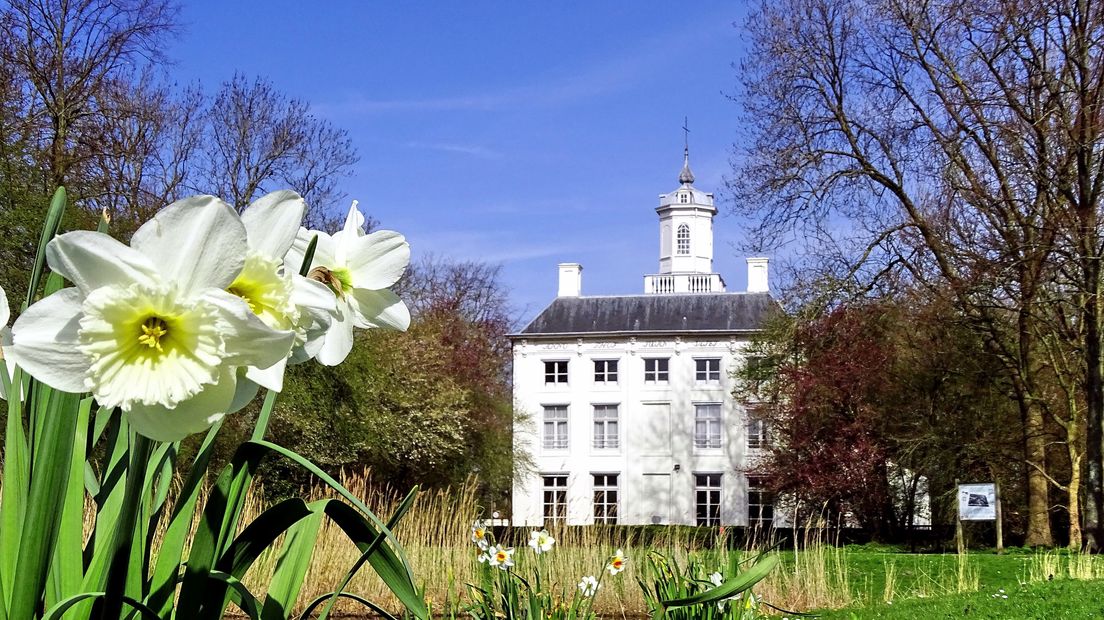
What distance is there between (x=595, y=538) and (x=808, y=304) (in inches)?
443

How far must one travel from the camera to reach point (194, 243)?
1011mm

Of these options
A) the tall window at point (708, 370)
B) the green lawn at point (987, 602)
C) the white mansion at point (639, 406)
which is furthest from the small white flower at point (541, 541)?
the tall window at point (708, 370)

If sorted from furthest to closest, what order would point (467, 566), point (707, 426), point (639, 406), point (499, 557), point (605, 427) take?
1. point (605, 427)
2. point (639, 406)
3. point (707, 426)
4. point (467, 566)
5. point (499, 557)

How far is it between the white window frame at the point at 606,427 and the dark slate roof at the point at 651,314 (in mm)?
2750

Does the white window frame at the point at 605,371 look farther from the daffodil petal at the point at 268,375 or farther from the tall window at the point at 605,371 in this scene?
the daffodil petal at the point at 268,375

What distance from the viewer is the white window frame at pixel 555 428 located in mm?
37844

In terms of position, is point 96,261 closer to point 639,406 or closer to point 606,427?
point 639,406

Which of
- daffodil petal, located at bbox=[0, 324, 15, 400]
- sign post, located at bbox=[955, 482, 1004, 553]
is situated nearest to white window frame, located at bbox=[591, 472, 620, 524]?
Result: sign post, located at bbox=[955, 482, 1004, 553]

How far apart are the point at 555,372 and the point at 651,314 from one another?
4.02 m

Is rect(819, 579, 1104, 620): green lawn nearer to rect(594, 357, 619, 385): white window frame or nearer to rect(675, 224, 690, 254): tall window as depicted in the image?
rect(594, 357, 619, 385): white window frame

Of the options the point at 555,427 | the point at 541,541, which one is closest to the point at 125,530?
the point at 541,541

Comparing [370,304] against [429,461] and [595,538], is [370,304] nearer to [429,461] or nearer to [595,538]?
[595,538]

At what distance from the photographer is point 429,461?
26.6 metres

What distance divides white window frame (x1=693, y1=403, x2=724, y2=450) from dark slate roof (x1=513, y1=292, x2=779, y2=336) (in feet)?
8.88
